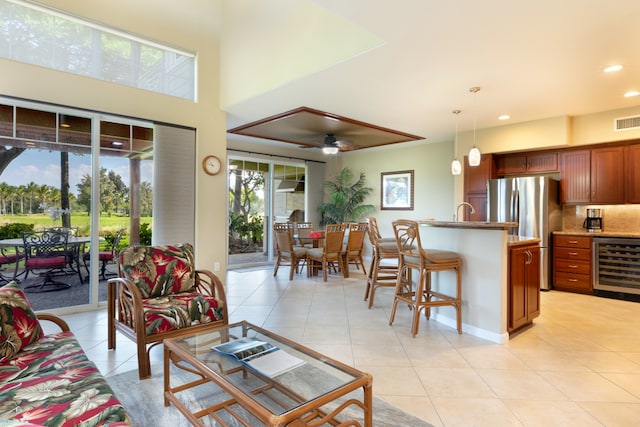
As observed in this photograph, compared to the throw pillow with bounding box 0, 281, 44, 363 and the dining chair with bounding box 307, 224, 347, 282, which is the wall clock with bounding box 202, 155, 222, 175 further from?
the throw pillow with bounding box 0, 281, 44, 363

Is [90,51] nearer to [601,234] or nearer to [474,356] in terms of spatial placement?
[474,356]

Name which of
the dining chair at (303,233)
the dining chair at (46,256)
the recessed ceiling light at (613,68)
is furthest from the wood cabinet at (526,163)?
the dining chair at (46,256)

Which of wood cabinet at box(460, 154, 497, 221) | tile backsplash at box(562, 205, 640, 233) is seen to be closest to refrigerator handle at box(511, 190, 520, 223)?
wood cabinet at box(460, 154, 497, 221)

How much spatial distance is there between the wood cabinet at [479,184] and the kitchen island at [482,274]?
242 centimetres

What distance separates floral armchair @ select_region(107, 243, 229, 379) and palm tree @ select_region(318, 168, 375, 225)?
495cm

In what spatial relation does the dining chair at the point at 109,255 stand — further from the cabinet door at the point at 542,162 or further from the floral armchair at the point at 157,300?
the cabinet door at the point at 542,162

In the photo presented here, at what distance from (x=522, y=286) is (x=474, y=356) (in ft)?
3.16

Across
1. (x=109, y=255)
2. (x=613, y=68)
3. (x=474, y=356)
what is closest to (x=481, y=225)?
(x=474, y=356)

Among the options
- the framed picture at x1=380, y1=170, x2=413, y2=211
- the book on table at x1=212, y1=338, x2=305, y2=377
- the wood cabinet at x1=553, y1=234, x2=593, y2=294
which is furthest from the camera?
the framed picture at x1=380, y1=170, x2=413, y2=211

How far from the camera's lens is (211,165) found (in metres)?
4.72

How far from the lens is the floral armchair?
2.34 m

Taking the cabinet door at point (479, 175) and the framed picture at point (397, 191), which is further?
the framed picture at point (397, 191)

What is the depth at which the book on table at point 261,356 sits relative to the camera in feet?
5.34

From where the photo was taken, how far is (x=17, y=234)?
11.5 ft
